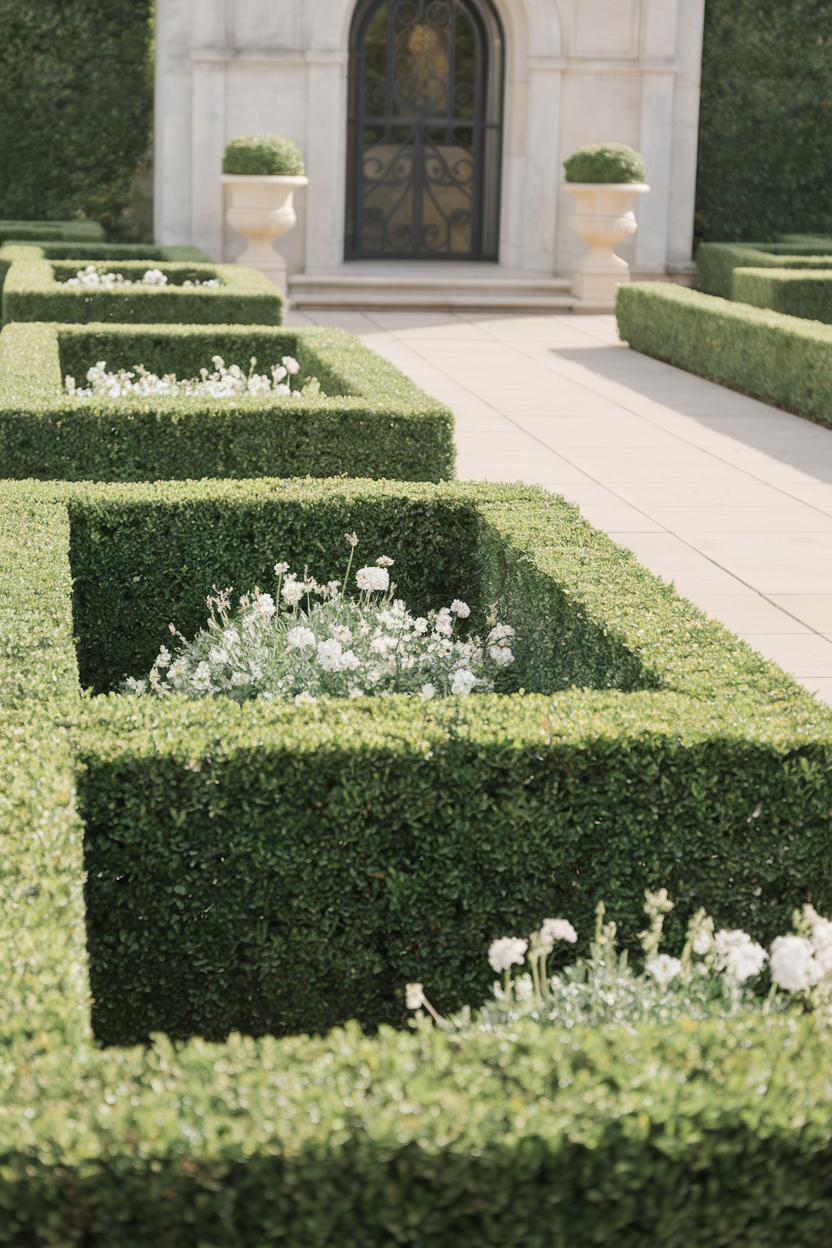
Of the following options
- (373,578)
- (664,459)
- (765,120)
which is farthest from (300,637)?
(765,120)

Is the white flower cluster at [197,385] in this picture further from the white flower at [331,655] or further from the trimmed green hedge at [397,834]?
the trimmed green hedge at [397,834]

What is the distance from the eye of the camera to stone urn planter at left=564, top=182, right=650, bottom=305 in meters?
18.9

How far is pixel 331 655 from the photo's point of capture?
16.5ft

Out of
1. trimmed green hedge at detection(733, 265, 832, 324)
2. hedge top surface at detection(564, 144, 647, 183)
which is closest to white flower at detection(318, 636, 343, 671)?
trimmed green hedge at detection(733, 265, 832, 324)

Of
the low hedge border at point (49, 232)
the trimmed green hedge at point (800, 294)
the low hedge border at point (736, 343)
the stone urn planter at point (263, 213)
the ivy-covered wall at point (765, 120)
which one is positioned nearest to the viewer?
the low hedge border at point (736, 343)

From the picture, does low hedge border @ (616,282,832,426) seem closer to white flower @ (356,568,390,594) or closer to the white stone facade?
the white stone facade

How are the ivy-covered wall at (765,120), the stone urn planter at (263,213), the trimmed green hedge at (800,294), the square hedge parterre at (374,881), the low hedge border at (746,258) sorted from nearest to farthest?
the square hedge parterre at (374,881), the trimmed green hedge at (800,294), the low hedge border at (746,258), the stone urn planter at (263,213), the ivy-covered wall at (765,120)

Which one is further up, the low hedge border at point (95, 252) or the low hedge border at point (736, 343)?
the low hedge border at point (95, 252)

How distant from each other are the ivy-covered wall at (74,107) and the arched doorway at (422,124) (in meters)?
2.55

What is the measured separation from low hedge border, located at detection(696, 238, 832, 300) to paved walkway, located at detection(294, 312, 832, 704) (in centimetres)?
198

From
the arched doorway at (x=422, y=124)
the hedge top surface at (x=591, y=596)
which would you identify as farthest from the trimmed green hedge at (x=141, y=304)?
the arched doorway at (x=422, y=124)

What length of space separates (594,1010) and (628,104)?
18387 mm

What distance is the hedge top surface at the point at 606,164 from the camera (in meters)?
18.7

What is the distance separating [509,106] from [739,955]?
18473mm
